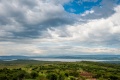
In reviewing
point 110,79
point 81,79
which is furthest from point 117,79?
point 81,79

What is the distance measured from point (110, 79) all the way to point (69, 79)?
27.5m

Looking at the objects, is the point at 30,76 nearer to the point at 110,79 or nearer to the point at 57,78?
the point at 57,78

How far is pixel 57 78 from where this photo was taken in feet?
346

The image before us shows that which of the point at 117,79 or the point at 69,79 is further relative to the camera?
the point at 117,79

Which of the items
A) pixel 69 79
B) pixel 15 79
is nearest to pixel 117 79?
pixel 69 79

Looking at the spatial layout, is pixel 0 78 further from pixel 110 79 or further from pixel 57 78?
pixel 110 79

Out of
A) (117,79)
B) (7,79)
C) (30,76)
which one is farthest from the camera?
(117,79)

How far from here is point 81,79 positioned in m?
111

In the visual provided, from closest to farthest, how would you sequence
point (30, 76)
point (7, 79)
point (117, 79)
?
1. point (7, 79)
2. point (30, 76)
3. point (117, 79)

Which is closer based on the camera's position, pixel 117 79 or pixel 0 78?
pixel 0 78

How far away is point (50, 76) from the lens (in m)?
108

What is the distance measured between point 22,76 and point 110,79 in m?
51.3

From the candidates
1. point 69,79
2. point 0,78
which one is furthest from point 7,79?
point 69,79

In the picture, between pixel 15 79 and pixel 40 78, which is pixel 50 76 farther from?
pixel 15 79
